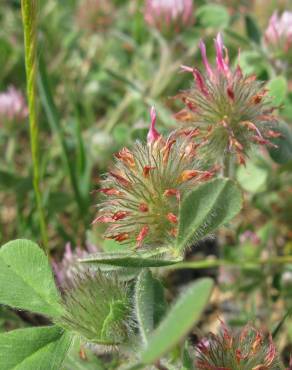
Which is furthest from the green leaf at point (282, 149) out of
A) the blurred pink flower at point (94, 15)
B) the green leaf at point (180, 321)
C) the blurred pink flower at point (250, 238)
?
the blurred pink flower at point (94, 15)

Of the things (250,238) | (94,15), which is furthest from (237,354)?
(94,15)

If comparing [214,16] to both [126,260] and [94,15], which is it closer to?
[94,15]

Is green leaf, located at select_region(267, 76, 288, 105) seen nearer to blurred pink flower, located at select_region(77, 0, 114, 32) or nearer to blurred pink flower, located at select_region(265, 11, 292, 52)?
blurred pink flower, located at select_region(265, 11, 292, 52)

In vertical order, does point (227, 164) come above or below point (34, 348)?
above

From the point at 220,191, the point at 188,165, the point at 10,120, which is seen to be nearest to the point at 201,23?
the point at 10,120

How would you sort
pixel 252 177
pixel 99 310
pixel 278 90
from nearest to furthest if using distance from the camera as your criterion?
pixel 99 310 < pixel 278 90 < pixel 252 177
